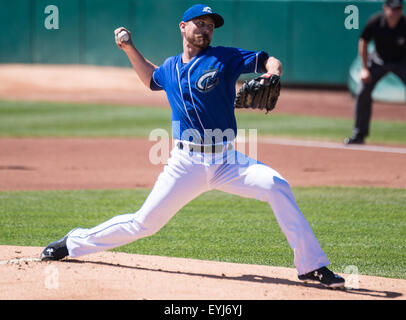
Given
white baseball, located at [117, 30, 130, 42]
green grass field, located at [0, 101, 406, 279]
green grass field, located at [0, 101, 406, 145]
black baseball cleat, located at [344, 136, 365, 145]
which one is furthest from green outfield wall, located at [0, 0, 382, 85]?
white baseball, located at [117, 30, 130, 42]

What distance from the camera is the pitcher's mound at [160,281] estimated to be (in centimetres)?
441

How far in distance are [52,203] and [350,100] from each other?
1540cm

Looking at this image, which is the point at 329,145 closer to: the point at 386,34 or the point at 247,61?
the point at 386,34

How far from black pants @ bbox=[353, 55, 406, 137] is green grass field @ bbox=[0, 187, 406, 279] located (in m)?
3.26

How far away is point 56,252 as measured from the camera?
5.15 meters

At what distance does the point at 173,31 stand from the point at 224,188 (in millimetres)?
21431

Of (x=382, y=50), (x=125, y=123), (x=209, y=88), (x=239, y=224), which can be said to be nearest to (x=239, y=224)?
(x=239, y=224)

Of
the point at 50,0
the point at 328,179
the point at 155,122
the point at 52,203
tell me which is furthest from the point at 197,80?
the point at 50,0

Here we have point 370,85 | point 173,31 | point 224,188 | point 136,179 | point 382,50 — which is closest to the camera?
point 224,188

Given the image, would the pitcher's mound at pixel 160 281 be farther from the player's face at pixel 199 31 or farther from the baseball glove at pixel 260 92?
the player's face at pixel 199 31

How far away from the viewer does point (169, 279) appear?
188 inches

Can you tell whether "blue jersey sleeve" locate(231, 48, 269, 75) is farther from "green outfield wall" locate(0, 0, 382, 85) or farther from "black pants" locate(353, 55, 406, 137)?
"green outfield wall" locate(0, 0, 382, 85)

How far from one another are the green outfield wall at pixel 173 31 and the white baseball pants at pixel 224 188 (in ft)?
63.7

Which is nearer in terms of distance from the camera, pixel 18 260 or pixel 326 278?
pixel 326 278
